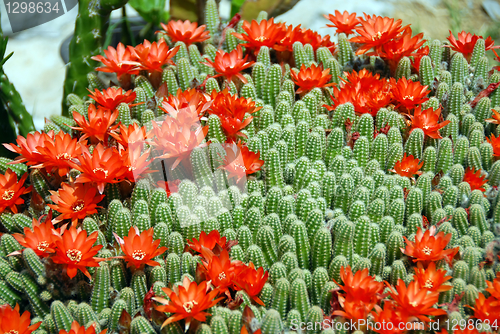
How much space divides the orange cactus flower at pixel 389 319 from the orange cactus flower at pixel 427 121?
100cm

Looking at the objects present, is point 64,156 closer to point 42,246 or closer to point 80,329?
point 42,246

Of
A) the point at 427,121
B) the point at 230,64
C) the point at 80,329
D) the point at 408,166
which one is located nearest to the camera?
the point at 80,329

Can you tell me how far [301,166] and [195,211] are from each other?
540 millimetres

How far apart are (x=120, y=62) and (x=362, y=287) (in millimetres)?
1713

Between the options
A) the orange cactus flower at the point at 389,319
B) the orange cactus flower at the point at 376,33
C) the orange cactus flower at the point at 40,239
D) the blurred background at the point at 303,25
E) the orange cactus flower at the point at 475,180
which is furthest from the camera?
the blurred background at the point at 303,25

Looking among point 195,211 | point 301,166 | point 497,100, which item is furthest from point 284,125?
point 497,100

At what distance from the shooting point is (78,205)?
75.0 inches

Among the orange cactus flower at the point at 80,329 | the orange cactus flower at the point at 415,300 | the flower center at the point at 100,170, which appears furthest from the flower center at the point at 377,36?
the orange cactus flower at the point at 80,329

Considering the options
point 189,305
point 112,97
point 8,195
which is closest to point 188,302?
point 189,305

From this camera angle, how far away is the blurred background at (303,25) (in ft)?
16.3

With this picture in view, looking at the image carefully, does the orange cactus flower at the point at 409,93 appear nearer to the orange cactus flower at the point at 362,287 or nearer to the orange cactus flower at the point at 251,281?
the orange cactus flower at the point at 362,287

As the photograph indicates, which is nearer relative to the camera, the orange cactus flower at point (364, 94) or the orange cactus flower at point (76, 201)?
the orange cactus flower at point (76, 201)

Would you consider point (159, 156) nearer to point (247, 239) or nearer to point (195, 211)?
point (195, 211)

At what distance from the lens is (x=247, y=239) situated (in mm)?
1820
